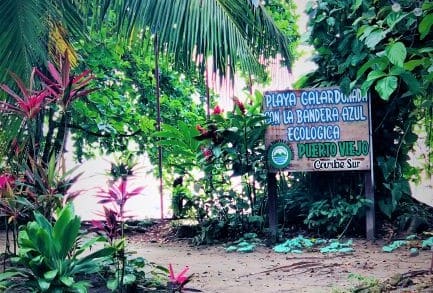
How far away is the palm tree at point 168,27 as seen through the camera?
3.53 meters

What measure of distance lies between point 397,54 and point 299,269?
2007 mm

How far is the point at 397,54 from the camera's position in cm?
241

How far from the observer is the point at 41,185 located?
2.82 m

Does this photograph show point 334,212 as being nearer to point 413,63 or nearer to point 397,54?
point 413,63

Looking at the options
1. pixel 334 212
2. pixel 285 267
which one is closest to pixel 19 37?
pixel 285 267

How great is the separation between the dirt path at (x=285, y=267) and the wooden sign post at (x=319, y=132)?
0.65 m

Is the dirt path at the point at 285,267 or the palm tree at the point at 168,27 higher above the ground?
the palm tree at the point at 168,27

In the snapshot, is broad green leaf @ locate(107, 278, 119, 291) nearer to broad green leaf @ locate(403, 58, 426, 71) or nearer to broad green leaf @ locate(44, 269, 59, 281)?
broad green leaf @ locate(44, 269, 59, 281)

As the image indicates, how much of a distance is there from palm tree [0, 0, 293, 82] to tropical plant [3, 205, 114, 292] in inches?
51.8

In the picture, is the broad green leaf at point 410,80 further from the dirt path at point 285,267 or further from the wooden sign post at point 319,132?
the wooden sign post at point 319,132

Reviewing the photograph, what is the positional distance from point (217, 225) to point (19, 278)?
261cm

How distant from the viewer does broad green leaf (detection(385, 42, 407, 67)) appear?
7.86ft

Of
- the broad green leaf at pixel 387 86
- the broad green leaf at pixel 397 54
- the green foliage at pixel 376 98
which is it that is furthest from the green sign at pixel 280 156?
the broad green leaf at pixel 397 54

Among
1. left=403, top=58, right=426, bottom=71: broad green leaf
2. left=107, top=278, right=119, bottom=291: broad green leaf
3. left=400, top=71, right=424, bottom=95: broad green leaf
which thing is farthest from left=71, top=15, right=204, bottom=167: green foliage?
left=403, top=58, right=426, bottom=71: broad green leaf
